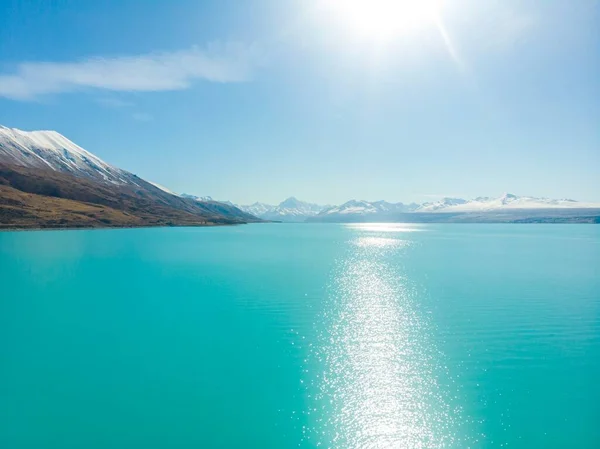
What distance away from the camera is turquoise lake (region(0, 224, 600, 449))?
19.0 metres

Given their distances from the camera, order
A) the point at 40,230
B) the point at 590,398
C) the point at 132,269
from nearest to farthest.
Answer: the point at 590,398 → the point at 132,269 → the point at 40,230

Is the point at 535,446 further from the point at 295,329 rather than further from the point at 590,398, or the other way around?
the point at 295,329

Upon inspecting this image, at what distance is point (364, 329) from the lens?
116 feet

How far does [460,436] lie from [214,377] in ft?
50.1

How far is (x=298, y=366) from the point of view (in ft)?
88.0

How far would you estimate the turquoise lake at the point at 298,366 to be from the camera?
19.0 meters

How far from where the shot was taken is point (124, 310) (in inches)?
1655

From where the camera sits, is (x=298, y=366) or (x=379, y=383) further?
(x=298, y=366)

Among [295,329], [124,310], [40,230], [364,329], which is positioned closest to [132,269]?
[124,310]

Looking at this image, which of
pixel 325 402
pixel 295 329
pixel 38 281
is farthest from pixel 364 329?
pixel 38 281

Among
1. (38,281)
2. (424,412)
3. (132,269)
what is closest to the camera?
(424,412)

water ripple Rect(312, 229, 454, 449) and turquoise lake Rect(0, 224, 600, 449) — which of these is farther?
turquoise lake Rect(0, 224, 600, 449)

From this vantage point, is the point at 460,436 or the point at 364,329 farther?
the point at 364,329

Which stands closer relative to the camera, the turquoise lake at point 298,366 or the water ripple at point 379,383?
the water ripple at point 379,383
